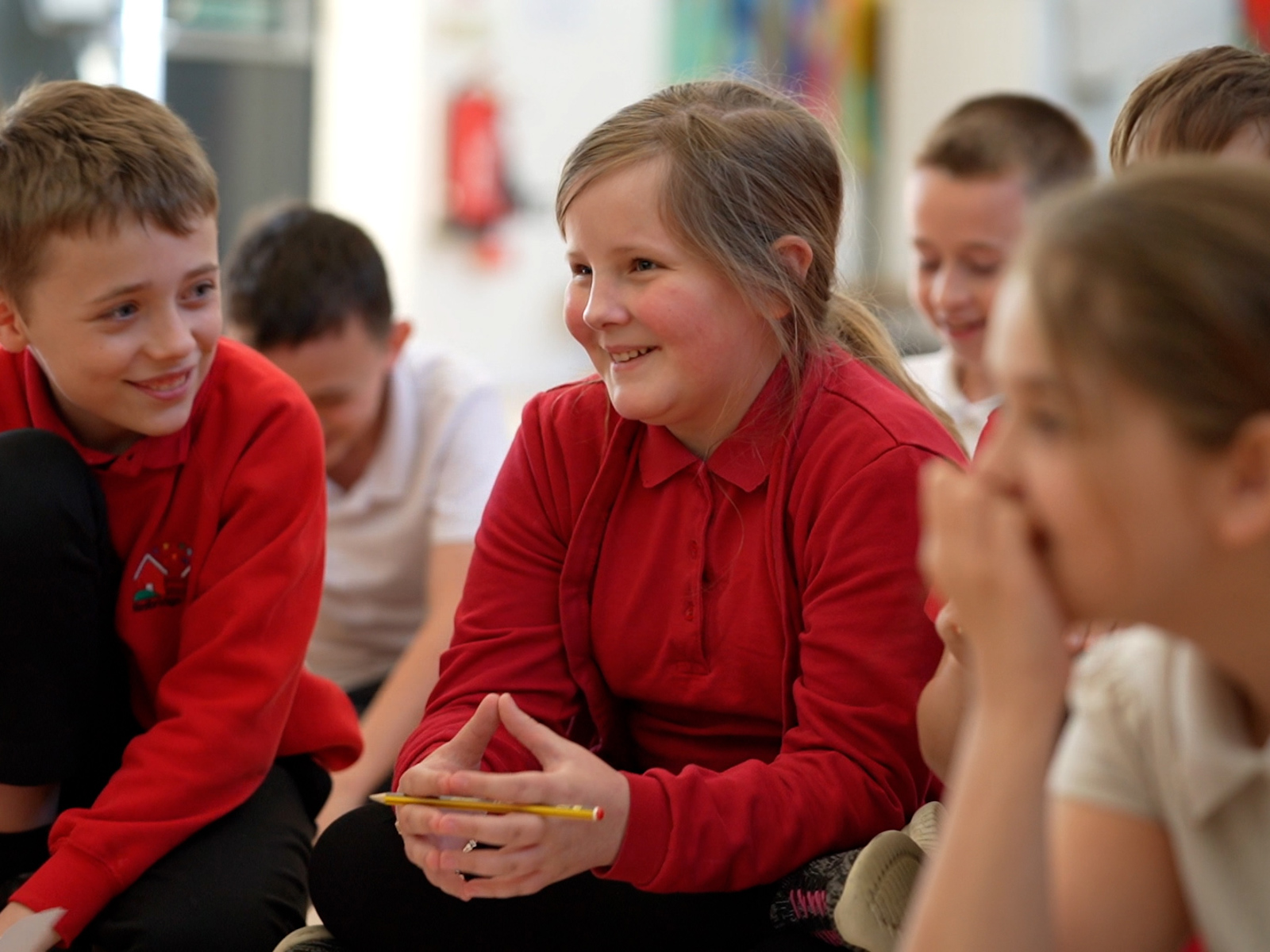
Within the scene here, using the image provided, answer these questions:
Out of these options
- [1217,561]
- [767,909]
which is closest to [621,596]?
[767,909]

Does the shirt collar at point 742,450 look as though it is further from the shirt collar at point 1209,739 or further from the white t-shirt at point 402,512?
the white t-shirt at point 402,512

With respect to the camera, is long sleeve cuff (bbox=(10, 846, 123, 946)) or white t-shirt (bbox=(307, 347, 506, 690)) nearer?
long sleeve cuff (bbox=(10, 846, 123, 946))

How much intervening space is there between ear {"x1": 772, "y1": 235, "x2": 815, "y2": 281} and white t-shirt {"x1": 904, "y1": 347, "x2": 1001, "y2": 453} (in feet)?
1.72

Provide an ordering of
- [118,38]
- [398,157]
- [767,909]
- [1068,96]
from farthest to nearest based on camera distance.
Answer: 1. [1068,96]
2. [398,157]
3. [118,38]
4. [767,909]

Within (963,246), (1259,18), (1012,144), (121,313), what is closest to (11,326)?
(121,313)

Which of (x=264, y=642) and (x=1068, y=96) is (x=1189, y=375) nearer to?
(x=264, y=642)

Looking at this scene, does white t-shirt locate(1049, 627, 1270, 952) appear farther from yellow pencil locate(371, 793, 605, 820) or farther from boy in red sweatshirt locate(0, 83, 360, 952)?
boy in red sweatshirt locate(0, 83, 360, 952)

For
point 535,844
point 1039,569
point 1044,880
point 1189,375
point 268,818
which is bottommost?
point 268,818

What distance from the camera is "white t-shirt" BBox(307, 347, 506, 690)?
5.98 feet

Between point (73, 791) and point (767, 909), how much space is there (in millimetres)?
625

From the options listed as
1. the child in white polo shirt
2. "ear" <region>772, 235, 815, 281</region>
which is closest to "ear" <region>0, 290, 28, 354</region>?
the child in white polo shirt

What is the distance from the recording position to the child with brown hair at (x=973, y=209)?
5.87 feet

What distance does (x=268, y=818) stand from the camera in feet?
4.08

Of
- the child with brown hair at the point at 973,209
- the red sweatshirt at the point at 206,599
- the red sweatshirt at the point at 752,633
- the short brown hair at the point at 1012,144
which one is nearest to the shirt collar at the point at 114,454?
the red sweatshirt at the point at 206,599
